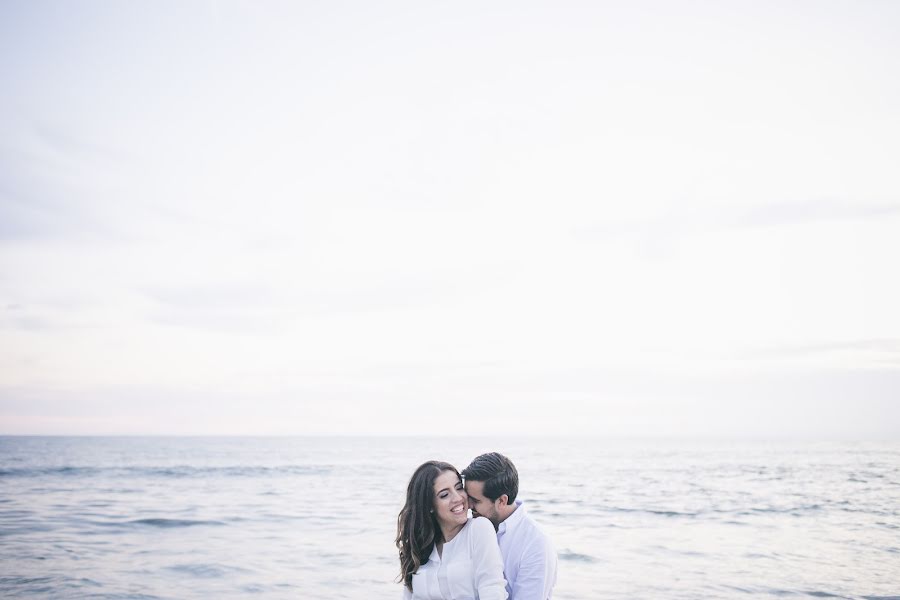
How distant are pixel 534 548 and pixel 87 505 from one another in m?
19.7

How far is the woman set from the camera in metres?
3.40

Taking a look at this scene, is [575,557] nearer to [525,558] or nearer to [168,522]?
[525,558]

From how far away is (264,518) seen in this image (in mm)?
16875

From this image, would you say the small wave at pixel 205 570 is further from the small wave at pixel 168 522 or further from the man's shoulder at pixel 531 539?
the man's shoulder at pixel 531 539

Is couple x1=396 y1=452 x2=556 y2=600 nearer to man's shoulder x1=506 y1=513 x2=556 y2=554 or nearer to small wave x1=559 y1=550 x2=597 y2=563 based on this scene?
man's shoulder x1=506 y1=513 x2=556 y2=554

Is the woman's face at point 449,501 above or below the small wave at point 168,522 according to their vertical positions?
above

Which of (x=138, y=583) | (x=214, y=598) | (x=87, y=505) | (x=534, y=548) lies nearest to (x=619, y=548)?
(x=214, y=598)

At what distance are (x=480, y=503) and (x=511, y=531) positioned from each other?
23cm

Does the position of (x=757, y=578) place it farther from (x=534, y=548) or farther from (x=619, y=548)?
(x=534, y=548)

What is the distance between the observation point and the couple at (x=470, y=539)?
3.43m

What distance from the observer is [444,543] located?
3611mm

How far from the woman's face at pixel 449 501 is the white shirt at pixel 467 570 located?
8cm

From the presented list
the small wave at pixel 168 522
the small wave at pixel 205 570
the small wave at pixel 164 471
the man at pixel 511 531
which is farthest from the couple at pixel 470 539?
the small wave at pixel 164 471

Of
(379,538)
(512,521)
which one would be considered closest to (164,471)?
(379,538)
